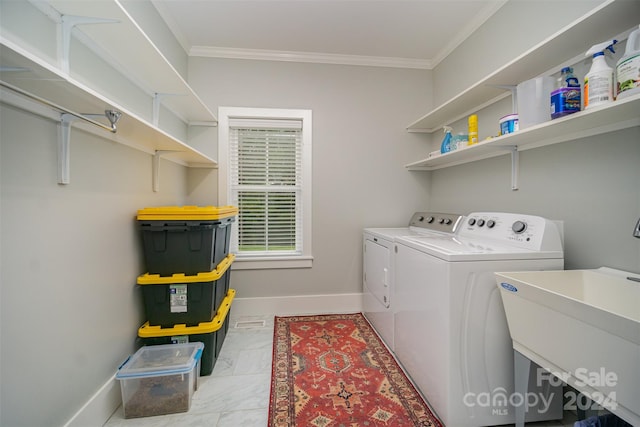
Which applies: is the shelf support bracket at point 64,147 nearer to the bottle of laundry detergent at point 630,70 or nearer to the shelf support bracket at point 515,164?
the bottle of laundry detergent at point 630,70

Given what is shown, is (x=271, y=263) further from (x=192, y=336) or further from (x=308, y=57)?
(x=308, y=57)

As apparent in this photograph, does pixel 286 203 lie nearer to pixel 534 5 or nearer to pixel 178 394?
pixel 178 394

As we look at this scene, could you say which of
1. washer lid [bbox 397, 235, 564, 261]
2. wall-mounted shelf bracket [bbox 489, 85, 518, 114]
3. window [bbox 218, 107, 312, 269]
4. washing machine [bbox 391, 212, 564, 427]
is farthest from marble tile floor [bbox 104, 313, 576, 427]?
wall-mounted shelf bracket [bbox 489, 85, 518, 114]

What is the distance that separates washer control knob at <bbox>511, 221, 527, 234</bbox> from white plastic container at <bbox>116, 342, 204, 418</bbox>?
6.33ft

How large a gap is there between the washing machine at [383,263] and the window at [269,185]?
0.64 meters

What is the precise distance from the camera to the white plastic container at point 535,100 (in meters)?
1.28

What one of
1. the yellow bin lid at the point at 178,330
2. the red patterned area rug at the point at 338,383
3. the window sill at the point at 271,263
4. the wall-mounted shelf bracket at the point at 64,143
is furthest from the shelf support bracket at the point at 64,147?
the window sill at the point at 271,263

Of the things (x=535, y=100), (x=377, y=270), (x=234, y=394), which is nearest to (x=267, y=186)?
(x=377, y=270)

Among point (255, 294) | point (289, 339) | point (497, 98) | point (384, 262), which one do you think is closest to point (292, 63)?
point (497, 98)

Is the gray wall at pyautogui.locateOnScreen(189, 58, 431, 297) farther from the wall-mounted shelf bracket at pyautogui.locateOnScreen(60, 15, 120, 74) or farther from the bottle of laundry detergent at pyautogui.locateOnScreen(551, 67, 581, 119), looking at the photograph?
the bottle of laundry detergent at pyautogui.locateOnScreen(551, 67, 581, 119)

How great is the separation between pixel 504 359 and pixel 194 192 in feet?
8.69

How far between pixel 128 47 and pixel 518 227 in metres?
2.22

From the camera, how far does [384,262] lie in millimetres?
1993

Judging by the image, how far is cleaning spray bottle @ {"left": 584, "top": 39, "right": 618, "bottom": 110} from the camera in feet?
3.18
